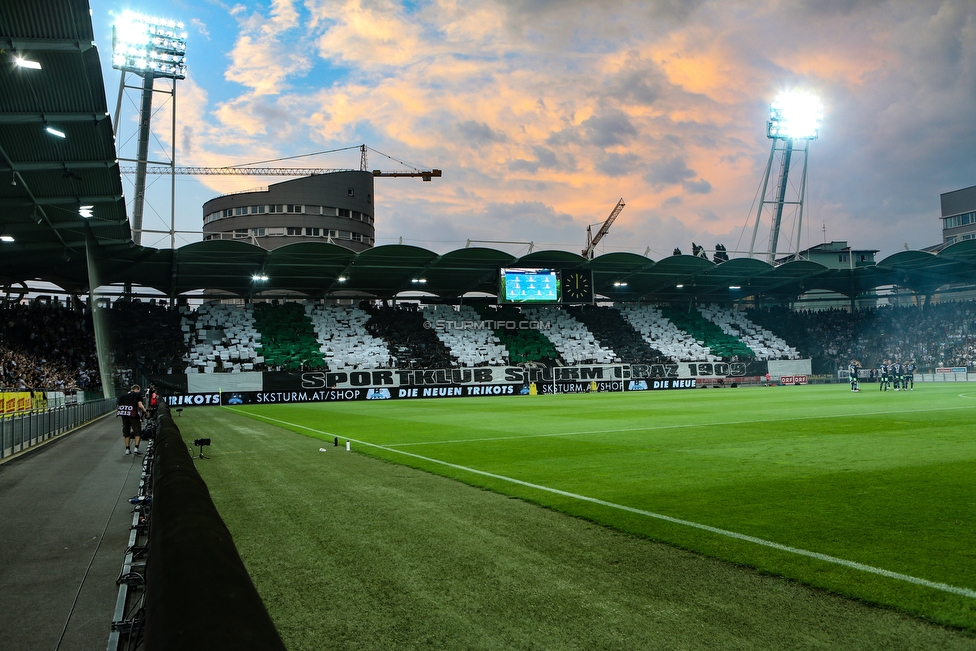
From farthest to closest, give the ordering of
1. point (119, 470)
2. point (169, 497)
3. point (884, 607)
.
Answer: point (119, 470) → point (884, 607) → point (169, 497)

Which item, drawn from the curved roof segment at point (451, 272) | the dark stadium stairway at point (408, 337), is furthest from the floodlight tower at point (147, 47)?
the dark stadium stairway at point (408, 337)

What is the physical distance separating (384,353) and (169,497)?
50.8 m

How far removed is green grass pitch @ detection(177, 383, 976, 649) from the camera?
15.4 ft

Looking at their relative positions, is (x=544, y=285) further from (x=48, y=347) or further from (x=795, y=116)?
(x=48, y=347)

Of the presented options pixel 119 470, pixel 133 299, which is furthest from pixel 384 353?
pixel 119 470

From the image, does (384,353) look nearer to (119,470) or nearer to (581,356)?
(581,356)

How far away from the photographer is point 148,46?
165 feet

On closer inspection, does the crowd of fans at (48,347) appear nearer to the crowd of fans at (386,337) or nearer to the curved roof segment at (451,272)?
the crowd of fans at (386,337)

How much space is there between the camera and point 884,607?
4.87 metres

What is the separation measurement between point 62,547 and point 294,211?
9956cm
